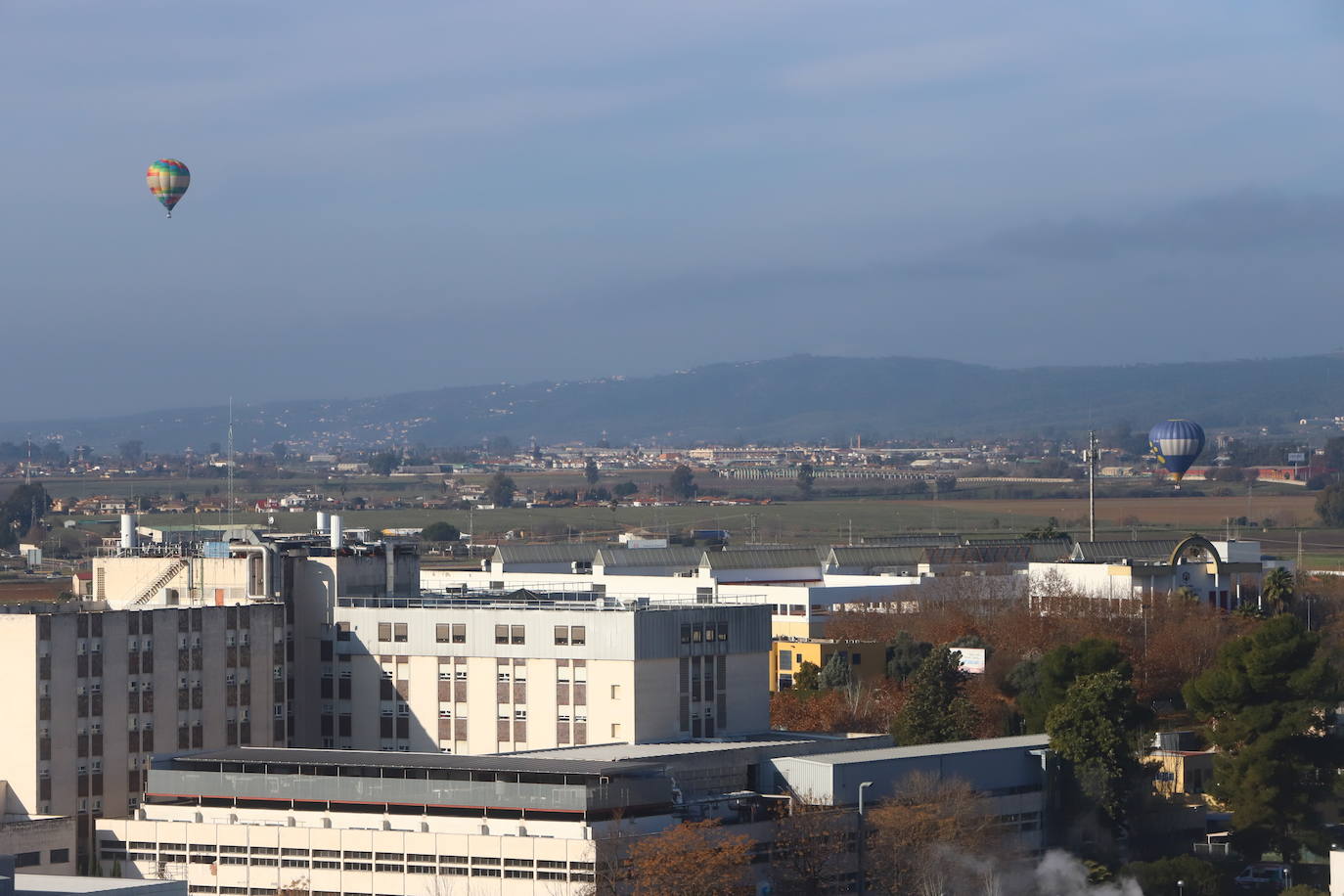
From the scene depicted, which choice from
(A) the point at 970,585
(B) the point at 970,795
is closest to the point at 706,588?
(A) the point at 970,585

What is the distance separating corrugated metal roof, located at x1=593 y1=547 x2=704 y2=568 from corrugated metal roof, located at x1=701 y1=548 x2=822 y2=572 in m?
4.72

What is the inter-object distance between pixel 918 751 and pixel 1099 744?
25.6 feet

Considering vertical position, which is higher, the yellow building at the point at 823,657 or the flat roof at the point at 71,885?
the flat roof at the point at 71,885

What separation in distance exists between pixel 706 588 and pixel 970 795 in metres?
61.8

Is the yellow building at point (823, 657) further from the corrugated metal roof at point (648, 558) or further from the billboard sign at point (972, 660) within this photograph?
the corrugated metal roof at point (648, 558)

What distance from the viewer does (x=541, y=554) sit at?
6230 inches

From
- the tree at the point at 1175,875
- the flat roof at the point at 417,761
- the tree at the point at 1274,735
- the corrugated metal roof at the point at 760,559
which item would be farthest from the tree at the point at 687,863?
the corrugated metal roof at the point at 760,559

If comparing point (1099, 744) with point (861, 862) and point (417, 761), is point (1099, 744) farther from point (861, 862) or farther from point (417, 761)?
point (417, 761)

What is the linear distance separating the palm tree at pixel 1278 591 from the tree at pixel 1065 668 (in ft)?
139

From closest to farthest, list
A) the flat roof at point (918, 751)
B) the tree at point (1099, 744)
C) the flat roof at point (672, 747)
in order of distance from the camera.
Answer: the flat roof at point (918, 751), the flat roof at point (672, 747), the tree at point (1099, 744)

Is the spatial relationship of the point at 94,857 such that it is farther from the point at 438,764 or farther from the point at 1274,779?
the point at 1274,779

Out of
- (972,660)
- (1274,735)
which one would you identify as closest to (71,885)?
(1274,735)

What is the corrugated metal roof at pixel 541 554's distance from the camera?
154625 millimetres

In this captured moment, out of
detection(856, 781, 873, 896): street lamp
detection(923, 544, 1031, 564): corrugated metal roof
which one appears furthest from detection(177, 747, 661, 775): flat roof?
detection(923, 544, 1031, 564): corrugated metal roof
